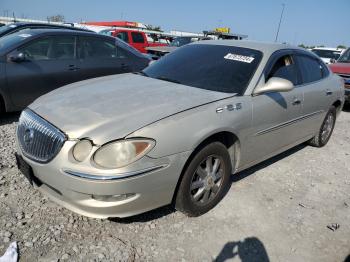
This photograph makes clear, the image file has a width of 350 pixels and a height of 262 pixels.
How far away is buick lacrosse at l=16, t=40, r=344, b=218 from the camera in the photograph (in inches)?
96.8

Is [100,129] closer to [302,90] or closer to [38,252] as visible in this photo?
[38,252]

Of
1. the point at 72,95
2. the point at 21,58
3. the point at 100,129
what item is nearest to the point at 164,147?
the point at 100,129

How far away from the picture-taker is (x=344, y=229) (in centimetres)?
328

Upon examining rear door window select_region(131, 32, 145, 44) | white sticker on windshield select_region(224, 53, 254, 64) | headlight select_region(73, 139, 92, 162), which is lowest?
rear door window select_region(131, 32, 145, 44)

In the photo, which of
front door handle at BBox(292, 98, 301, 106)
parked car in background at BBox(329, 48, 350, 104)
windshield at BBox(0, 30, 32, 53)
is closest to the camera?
front door handle at BBox(292, 98, 301, 106)

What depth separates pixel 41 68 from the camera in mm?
5539

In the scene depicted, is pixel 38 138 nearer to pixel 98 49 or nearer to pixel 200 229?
pixel 200 229

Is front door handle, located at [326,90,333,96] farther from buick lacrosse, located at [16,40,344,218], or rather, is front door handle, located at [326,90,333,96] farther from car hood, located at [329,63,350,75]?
car hood, located at [329,63,350,75]

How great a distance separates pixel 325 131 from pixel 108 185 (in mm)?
4230

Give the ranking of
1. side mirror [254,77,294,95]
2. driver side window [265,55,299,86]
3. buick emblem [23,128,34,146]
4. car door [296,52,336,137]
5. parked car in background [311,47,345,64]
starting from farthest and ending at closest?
parked car in background [311,47,345,64], car door [296,52,336,137], driver side window [265,55,299,86], side mirror [254,77,294,95], buick emblem [23,128,34,146]

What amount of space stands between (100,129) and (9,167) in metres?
1.85

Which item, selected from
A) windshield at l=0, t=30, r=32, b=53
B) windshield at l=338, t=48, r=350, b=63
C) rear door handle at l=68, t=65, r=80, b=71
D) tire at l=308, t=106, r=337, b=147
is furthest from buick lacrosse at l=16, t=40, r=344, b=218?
windshield at l=338, t=48, r=350, b=63

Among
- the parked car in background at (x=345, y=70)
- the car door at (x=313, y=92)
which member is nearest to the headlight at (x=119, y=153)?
the car door at (x=313, y=92)

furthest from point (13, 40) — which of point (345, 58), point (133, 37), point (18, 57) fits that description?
point (133, 37)
